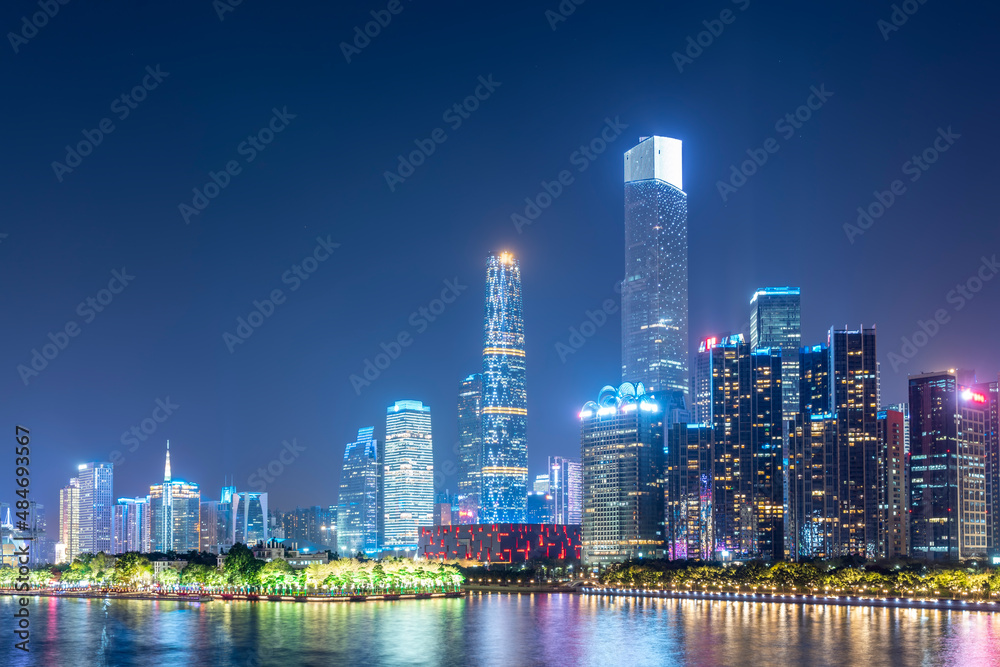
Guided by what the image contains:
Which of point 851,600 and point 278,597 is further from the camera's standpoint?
point 278,597

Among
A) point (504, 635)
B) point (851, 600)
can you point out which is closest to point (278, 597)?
point (504, 635)

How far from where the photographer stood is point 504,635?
117 metres

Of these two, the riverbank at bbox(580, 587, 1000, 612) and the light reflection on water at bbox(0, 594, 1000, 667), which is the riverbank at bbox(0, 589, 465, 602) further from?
the riverbank at bbox(580, 587, 1000, 612)

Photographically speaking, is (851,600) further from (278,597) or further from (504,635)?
(278,597)

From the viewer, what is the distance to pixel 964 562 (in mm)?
185750

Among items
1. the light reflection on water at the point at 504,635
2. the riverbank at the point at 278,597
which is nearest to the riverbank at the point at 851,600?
the light reflection on water at the point at 504,635

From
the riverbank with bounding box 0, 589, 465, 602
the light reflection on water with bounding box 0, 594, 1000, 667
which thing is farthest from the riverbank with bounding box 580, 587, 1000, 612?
the riverbank with bounding box 0, 589, 465, 602

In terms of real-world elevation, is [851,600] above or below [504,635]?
below

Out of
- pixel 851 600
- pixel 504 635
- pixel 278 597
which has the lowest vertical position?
pixel 278 597

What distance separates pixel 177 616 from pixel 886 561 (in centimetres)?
12408

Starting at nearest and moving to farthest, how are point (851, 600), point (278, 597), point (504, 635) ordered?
point (504, 635), point (851, 600), point (278, 597)

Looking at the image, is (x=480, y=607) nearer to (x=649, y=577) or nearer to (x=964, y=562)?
(x=649, y=577)

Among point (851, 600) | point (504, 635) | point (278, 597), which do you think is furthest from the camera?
point (278, 597)

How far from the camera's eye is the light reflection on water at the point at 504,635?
96375 mm
